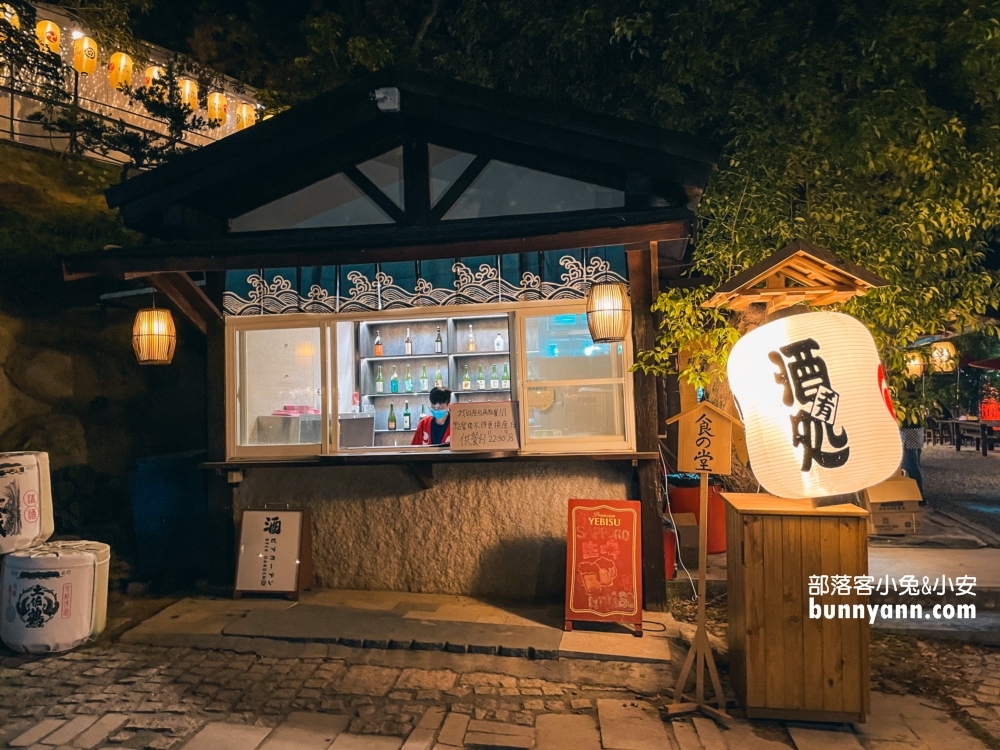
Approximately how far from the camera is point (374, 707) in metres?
5.48

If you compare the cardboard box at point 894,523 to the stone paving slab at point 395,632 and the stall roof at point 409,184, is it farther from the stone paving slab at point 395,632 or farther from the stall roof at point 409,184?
the stone paving slab at point 395,632

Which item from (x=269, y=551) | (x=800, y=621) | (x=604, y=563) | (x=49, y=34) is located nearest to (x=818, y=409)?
(x=800, y=621)

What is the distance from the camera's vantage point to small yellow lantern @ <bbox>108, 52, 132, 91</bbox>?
51.2 feet

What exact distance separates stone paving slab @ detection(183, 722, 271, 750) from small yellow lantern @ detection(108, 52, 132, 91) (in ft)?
51.3

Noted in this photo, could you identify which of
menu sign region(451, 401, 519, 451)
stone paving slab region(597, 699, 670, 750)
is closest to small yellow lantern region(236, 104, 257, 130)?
menu sign region(451, 401, 519, 451)

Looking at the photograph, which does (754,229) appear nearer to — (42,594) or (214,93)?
(42,594)

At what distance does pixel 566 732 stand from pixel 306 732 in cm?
202

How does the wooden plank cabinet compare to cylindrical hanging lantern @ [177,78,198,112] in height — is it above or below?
below

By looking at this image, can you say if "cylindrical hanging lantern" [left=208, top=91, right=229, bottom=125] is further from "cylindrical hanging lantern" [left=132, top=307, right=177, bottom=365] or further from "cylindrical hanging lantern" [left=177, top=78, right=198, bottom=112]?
"cylindrical hanging lantern" [left=132, top=307, right=177, bottom=365]

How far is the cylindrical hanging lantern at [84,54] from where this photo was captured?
15.5m

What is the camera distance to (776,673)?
5094 millimetres

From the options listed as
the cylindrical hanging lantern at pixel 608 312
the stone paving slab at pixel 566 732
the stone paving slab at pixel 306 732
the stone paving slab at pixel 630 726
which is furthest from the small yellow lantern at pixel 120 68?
the stone paving slab at pixel 630 726

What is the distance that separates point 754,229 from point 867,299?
5.83 ft

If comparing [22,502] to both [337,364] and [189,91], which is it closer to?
[337,364]
